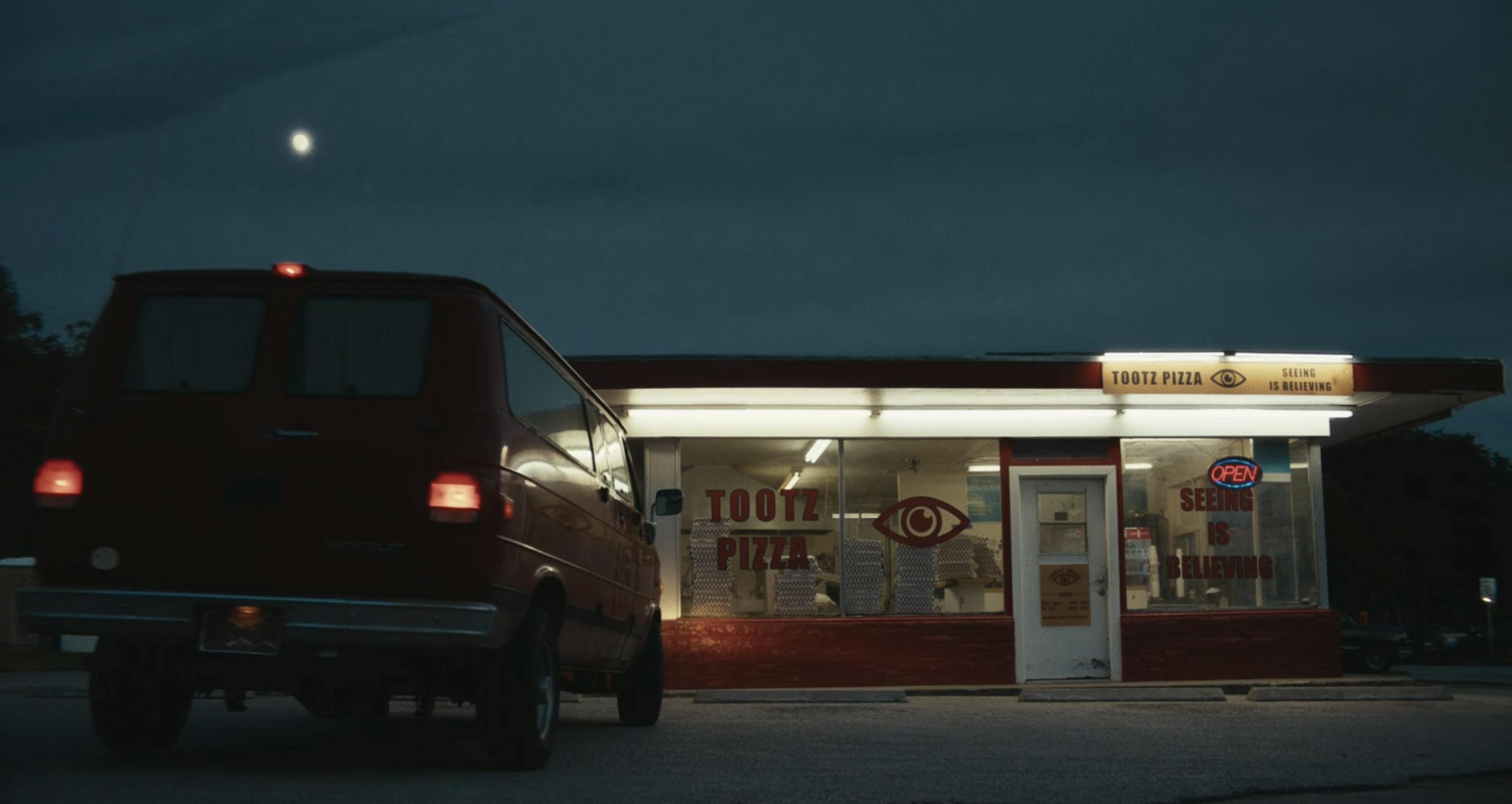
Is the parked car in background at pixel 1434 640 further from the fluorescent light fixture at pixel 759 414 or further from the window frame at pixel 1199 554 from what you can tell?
the fluorescent light fixture at pixel 759 414

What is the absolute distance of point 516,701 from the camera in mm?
6945

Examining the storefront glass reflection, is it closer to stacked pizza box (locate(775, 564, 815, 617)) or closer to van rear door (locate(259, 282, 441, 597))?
stacked pizza box (locate(775, 564, 815, 617))

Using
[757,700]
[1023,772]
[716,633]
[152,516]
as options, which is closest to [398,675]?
[152,516]

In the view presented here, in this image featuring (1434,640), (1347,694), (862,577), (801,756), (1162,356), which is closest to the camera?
(801,756)

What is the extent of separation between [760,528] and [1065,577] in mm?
3321

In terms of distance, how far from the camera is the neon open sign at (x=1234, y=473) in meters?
15.7

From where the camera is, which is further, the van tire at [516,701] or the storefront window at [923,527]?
the storefront window at [923,527]

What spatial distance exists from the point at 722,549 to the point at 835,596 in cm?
128

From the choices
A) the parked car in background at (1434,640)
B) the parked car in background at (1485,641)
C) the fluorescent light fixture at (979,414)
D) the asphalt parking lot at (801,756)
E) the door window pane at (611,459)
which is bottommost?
the parked car in background at (1485,641)

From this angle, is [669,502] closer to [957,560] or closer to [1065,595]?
[957,560]

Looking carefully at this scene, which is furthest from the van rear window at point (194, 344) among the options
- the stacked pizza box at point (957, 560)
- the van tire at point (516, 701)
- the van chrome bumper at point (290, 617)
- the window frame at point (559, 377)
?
the stacked pizza box at point (957, 560)

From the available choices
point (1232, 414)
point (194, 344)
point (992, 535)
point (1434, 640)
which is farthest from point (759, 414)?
point (1434, 640)

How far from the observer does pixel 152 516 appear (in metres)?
6.38

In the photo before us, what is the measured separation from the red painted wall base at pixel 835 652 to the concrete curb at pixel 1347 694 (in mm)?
2618
